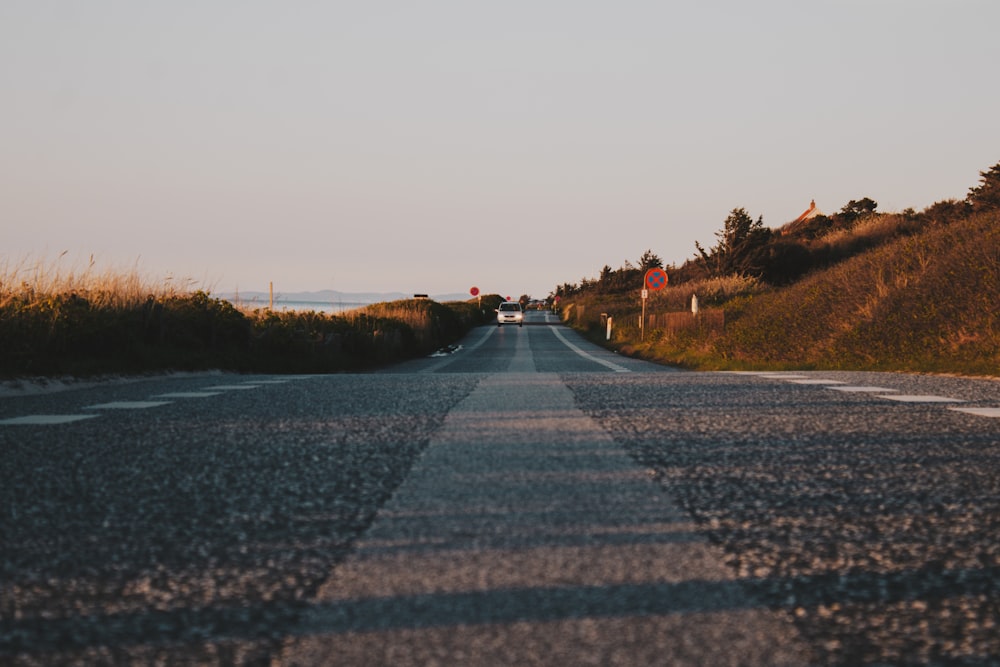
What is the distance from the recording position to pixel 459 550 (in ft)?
10.9

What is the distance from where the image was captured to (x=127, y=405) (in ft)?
25.5

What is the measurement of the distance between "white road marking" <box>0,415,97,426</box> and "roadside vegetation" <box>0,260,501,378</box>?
12.3 ft

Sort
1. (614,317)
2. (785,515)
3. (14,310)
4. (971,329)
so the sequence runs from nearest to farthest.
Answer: (785,515)
(14,310)
(971,329)
(614,317)

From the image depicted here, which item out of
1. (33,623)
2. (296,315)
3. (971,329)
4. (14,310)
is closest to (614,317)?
(296,315)

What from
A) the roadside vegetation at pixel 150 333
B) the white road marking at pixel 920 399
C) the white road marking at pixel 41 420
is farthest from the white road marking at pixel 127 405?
the white road marking at pixel 920 399

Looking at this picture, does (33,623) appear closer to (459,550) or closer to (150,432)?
(459,550)

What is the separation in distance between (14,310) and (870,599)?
36.8 ft

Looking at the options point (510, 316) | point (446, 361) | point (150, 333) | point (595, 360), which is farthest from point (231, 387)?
point (510, 316)

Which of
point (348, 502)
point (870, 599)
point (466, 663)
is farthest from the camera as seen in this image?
point (348, 502)

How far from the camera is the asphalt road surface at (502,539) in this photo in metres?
2.47

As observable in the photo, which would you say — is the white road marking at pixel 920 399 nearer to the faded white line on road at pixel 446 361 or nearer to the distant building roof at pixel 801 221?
the faded white line on road at pixel 446 361

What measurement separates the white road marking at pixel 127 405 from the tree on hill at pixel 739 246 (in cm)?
3535

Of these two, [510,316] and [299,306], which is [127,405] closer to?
[299,306]

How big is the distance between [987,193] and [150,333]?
114 feet
